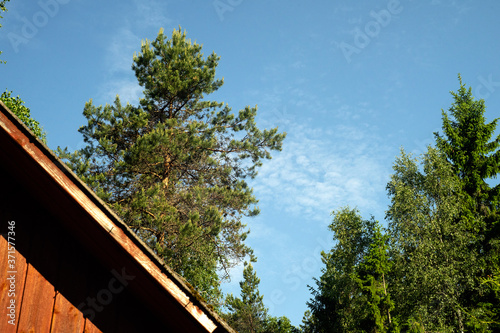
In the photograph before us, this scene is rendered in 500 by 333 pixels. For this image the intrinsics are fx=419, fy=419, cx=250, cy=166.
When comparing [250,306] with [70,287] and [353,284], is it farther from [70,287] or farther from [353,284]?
[70,287]

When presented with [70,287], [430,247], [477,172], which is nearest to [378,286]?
[430,247]

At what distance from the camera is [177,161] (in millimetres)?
21484

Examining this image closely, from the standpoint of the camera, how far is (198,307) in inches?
133

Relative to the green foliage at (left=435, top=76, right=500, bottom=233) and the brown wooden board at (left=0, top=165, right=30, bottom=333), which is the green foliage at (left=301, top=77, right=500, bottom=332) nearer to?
the green foliage at (left=435, top=76, right=500, bottom=233)

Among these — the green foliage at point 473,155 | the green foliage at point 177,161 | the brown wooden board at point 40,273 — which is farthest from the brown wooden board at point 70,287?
the green foliage at point 473,155

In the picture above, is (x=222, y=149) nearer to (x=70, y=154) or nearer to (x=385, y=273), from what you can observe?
(x=70, y=154)

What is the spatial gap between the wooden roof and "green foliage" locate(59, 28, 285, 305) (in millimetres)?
14136

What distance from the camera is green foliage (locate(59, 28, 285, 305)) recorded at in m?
19.4

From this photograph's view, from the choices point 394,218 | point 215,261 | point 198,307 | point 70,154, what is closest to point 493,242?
point 394,218

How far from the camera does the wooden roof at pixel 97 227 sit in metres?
3.42

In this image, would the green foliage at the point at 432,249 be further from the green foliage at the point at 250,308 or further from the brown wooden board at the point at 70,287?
the brown wooden board at the point at 70,287

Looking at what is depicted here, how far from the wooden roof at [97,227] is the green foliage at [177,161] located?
46.4 feet

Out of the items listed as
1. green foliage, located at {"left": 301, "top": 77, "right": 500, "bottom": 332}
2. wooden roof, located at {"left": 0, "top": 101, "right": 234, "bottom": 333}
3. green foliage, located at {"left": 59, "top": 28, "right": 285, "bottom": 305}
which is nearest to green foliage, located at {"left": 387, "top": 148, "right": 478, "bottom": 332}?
green foliage, located at {"left": 301, "top": 77, "right": 500, "bottom": 332}

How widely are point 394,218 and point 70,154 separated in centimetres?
2135
